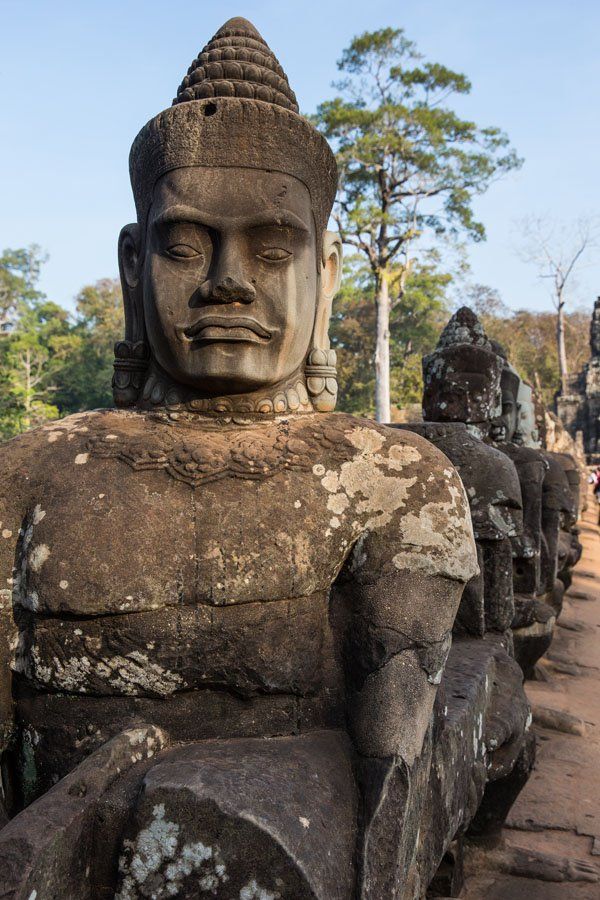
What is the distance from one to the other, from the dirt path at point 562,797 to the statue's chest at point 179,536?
6.48 ft

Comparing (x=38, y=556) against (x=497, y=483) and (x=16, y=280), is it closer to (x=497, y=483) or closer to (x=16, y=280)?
(x=497, y=483)

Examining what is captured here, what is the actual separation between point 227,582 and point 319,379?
2.80 ft

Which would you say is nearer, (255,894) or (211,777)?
(255,894)

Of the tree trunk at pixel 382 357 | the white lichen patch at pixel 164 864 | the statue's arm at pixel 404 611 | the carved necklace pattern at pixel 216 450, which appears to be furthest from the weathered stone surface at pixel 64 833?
the tree trunk at pixel 382 357

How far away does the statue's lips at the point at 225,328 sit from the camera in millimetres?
2262

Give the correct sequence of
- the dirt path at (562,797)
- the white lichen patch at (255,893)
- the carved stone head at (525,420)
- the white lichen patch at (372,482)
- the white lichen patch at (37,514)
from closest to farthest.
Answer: the white lichen patch at (255,893) → the white lichen patch at (37,514) → the white lichen patch at (372,482) → the dirt path at (562,797) → the carved stone head at (525,420)

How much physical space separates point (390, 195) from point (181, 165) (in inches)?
716

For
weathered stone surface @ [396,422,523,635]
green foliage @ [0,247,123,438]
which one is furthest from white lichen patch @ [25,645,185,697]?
green foliage @ [0,247,123,438]

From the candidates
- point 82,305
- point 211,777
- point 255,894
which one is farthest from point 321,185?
point 82,305

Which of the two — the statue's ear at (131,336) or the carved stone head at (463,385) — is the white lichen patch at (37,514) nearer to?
the statue's ear at (131,336)

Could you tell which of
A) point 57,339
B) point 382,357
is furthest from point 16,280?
point 382,357

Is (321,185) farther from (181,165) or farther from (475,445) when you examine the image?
(475,445)

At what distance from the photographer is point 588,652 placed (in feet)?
25.3

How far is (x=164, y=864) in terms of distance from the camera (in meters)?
1.71
